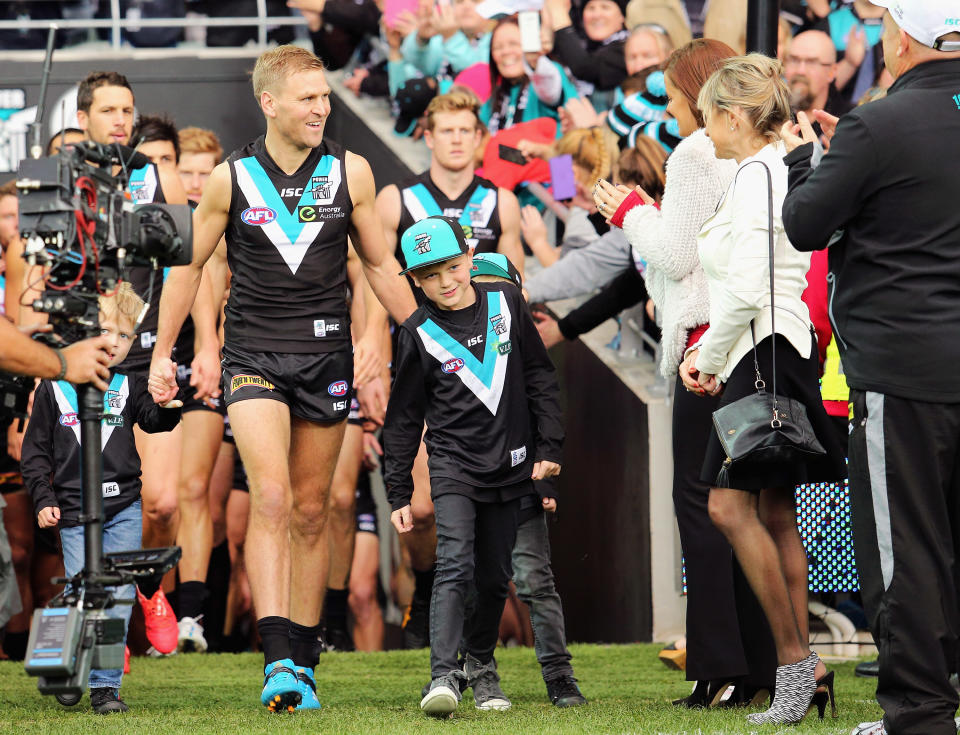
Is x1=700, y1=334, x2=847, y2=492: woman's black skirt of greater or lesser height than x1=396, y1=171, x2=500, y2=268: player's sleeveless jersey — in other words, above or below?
below

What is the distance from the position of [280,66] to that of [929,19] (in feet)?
9.62

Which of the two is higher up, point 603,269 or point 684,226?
point 684,226

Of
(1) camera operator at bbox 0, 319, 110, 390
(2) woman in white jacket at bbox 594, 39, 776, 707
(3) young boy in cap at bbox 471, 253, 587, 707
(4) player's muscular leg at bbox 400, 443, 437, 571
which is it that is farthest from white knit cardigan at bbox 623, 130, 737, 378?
(4) player's muscular leg at bbox 400, 443, 437, 571

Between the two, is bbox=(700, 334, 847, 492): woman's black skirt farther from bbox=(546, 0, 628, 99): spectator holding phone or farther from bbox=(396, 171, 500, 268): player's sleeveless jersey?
bbox=(546, 0, 628, 99): spectator holding phone

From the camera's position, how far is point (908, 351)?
179 inches

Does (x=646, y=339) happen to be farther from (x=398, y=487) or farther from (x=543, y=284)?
(x=398, y=487)

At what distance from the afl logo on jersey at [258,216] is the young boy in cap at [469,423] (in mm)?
615

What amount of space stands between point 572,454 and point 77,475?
Result: 3695mm

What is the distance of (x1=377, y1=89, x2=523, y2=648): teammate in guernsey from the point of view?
8.37 meters

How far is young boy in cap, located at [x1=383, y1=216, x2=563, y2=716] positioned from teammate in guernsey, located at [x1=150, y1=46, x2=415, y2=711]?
16.2 inches

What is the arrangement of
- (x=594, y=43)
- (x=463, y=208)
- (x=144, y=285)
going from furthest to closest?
(x=594, y=43) → (x=463, y=208) → (x=144, y=285)

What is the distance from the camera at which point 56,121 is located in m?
12.9

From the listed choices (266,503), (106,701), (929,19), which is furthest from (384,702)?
(929,19)

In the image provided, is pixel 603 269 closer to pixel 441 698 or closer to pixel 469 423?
pixel 469 423
